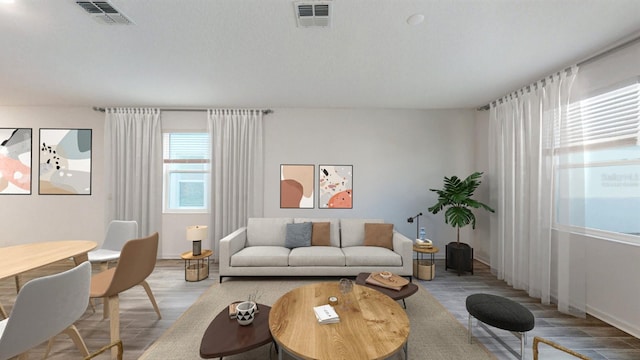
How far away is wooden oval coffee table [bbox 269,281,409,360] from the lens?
4.85 ft

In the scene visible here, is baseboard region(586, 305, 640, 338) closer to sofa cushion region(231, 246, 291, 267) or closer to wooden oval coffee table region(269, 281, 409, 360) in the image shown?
wooden oval coffee table region(269, 281, 409, 360)

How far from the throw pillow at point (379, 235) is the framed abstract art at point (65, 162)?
4.98 metres

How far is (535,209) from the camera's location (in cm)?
311

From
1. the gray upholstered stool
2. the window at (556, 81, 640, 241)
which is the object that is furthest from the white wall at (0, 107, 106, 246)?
the window at (556, 81, 640, 241)

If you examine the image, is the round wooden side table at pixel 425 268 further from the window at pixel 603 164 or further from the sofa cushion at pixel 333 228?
the window at pixel 603 164

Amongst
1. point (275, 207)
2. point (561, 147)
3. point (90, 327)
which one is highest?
point (561, 147)

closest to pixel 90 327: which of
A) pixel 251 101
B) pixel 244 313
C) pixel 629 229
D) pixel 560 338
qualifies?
pixel 244 313

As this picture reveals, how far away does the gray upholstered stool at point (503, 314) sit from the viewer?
1.86 meters

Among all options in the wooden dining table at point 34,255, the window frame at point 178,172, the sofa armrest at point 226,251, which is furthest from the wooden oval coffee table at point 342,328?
the window frame at point 178,172

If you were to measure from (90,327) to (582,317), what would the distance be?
5058 millimetres

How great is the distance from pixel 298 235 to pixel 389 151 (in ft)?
7.36

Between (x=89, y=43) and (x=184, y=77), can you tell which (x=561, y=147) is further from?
(x=89, y=43)

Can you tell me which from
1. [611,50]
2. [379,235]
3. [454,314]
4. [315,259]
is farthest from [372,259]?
[611,50]

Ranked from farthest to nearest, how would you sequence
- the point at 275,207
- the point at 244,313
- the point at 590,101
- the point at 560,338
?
the point at 275,207 < the point at 590,101 < the point at 560,338 < the point at 244,313
